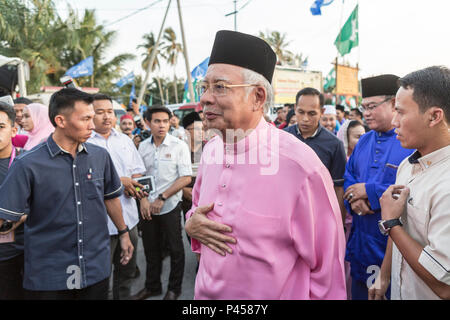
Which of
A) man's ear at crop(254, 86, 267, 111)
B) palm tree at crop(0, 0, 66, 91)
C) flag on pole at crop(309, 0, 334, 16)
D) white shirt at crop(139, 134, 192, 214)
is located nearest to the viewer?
man's ear at crop(254, 86, 267, 111)

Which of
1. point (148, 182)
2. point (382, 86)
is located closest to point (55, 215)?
point (148, 182)

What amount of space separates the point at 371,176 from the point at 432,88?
1117 millimetres

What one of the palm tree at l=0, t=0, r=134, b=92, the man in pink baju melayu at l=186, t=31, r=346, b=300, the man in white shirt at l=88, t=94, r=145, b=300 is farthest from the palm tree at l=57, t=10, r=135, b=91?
the man in pink baju melayu at l=186, t=31, r=346, b=300

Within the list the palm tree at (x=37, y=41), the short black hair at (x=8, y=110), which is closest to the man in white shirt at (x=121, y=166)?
the short black hair at (x=8, y=110)

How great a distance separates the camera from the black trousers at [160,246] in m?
3.79

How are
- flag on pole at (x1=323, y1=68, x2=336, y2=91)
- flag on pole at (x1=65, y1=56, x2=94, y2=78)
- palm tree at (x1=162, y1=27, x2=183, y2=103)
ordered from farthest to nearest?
palm tree at (x1=162, y1=27, x2=183, y2=103)
flag on pole at (x1=323, y1=68, x2=336, y2=91)
flag on pole at (x1=65, y1=56, x2=94, y2=78)

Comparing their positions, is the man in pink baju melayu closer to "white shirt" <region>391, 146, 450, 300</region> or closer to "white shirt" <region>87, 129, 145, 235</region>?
"white shirt" <region>391, 146, 450, 300</region>

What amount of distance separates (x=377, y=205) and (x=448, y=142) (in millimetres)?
816

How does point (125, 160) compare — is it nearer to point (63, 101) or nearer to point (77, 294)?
point (63, 101)

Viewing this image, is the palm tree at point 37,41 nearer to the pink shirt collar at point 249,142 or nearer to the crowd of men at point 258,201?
the crowd of men at point 258,201

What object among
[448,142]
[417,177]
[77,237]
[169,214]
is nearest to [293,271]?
[417,177]

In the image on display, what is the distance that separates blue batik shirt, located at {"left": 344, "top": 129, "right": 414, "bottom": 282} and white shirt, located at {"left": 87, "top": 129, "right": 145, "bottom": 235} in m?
2.37

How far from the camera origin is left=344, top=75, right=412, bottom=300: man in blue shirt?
2326 millimetres
